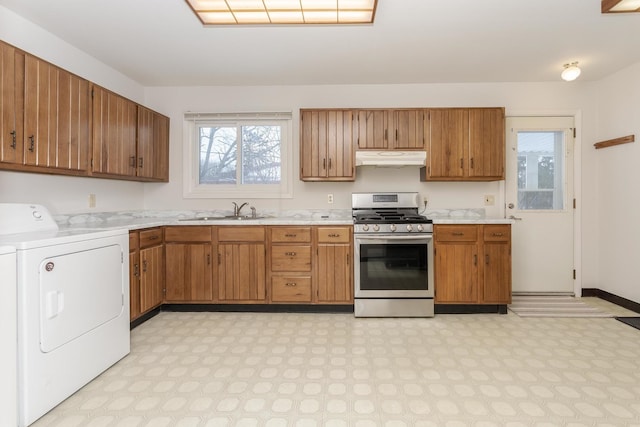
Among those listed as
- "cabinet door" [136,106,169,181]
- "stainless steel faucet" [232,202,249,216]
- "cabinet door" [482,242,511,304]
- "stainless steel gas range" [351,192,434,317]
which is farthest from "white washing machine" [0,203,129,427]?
"cabinet door" [482,242,511,304]

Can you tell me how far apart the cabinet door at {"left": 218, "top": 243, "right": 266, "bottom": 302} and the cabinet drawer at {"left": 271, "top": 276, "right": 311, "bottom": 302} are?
0.11m

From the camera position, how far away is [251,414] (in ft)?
5.64

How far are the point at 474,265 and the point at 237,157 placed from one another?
9.56ft

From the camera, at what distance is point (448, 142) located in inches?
136

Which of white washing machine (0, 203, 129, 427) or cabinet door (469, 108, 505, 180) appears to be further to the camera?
cabinet door (469, 108, 505, 180)

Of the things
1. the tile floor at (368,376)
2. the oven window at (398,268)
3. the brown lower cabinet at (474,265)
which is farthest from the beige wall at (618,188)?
the oven window at (398,268)

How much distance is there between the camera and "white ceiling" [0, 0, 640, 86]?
2.35 meters

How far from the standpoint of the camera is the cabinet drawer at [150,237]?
293 cm

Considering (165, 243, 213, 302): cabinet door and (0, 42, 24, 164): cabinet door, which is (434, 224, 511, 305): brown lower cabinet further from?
(0, 42, 24, 164): cabinet door

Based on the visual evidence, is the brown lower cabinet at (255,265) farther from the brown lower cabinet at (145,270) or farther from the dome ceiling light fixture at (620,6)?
the dome ceiling light fixture at (620,6)

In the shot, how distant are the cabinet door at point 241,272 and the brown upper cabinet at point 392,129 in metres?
1.60

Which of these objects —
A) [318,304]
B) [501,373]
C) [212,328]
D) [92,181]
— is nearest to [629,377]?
[501,373]

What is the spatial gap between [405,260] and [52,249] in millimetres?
2717

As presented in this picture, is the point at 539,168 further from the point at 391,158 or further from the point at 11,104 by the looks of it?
the point at 11,104
